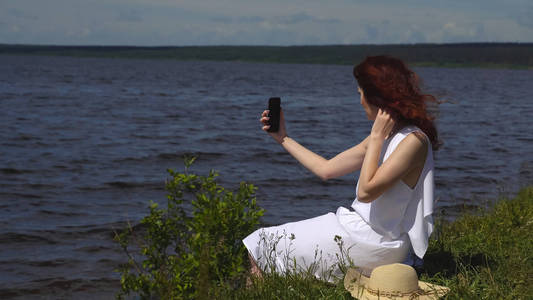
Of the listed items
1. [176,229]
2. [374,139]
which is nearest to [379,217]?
[374,139]

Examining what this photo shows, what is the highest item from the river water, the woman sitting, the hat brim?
the woman sitting

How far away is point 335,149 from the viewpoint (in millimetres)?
18453

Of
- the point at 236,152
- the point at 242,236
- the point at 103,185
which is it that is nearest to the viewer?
the point at 242,236

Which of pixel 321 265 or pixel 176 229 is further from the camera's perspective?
pixel 176 229

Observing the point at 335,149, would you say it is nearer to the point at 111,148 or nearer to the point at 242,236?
the point at 111,148

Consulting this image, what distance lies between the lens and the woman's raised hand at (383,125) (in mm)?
4012

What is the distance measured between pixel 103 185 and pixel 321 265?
8.98 meters

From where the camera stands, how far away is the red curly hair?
4023 millimetres

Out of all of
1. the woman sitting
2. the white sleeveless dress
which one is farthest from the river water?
the white sleeveless dress

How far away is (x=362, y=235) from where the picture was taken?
13.8 ft

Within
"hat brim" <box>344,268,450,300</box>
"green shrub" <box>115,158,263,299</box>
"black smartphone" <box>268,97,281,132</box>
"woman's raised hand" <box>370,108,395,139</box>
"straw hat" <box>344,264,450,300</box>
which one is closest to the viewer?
"straw hat" <box>344,264,450,300</box>

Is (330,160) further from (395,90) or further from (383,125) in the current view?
(395,90)

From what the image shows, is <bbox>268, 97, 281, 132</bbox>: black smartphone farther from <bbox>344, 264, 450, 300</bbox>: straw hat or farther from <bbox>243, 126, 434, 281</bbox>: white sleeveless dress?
<bbox>344, 264, 450, 300</bbox>: straw hat

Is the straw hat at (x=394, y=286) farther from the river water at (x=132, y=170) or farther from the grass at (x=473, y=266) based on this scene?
the river water at (x=132, y=170)
